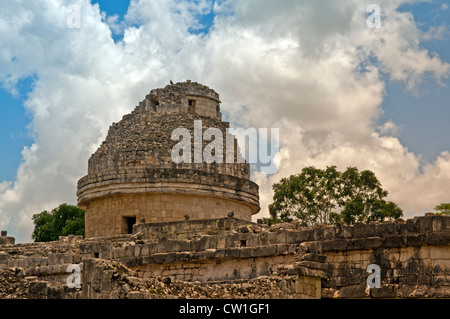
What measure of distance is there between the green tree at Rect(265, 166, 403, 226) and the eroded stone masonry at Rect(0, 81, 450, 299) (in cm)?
529

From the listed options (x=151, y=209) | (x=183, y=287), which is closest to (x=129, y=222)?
(x=151, y=209)

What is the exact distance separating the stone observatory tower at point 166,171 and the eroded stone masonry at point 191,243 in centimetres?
4

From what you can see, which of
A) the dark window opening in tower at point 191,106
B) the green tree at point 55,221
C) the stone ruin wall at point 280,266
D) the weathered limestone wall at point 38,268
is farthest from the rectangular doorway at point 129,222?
the green tree at point 55,221

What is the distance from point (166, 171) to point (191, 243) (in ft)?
21.7

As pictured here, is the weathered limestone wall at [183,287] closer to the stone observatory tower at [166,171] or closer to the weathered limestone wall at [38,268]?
the weathered limestone wall at [38,268]

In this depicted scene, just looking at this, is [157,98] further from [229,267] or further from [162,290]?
[162,290]

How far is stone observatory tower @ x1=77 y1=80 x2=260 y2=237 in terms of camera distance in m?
26.1

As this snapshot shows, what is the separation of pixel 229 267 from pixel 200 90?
1155cm

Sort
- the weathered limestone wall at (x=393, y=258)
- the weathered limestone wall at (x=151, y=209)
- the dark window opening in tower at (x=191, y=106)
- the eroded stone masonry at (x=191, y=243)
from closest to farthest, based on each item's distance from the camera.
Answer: the weathered limestone wall at (x=393, y=258) < the eroded stone masonry at (x=191, y=243) < the weathered limestone wall at (x=151, y=209) < the dark window opening in tower at (x=191, y=106)

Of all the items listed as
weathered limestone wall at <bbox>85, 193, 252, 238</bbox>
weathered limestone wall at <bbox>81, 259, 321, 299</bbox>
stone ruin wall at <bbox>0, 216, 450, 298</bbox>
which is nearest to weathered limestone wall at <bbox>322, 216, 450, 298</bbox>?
stone ruin wall at <bbox>0, 216, 450, 298</bbox>

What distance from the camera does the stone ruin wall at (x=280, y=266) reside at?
1570cm

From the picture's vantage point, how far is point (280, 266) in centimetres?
1719

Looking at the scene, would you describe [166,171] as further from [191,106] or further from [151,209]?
[191,106]

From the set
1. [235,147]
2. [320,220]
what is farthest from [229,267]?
[320,220]
